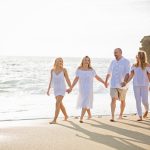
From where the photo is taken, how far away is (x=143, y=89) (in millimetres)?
11781

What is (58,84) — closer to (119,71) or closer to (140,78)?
(119,71)

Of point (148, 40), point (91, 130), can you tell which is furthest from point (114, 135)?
point (148, 40)

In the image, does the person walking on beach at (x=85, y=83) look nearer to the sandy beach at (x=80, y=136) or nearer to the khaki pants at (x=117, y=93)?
the khaki pants at (x=117, y=93)

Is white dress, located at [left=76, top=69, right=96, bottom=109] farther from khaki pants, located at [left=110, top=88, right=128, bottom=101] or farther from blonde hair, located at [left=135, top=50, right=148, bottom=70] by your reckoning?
blonde hair, located at [left=135, top=50, right=148, bottom=70]

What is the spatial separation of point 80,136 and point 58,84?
9.60 feet

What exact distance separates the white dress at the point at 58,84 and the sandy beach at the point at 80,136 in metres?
0.85

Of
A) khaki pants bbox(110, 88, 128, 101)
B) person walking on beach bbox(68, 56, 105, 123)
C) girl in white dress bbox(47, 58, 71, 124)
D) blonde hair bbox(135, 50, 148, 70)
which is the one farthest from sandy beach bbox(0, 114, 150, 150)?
blonde hair bbox(135, 50, 148, 70)

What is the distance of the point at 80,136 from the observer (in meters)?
8.91

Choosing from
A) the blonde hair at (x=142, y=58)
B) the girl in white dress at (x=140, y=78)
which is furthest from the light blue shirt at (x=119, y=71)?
the blonde hair at (x=142, y=58)

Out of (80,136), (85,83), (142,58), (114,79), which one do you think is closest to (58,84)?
(85,83)

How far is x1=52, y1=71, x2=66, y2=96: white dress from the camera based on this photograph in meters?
11.6

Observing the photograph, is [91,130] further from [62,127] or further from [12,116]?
[12,116]

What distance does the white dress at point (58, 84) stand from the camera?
11.6 m

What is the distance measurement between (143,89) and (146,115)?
908mm
